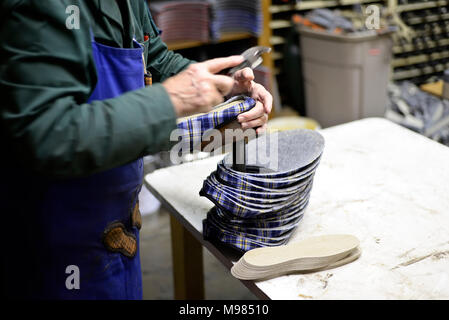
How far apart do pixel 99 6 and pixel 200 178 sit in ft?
2.63

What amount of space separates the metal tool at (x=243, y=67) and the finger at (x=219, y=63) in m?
0.06

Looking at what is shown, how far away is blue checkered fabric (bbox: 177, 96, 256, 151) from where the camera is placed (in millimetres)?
1292

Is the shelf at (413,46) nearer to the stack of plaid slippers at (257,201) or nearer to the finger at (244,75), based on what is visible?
the stack of plaid slippers at (257,201)

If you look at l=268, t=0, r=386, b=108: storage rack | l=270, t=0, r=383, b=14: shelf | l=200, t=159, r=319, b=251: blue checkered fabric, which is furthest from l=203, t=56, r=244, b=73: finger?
l=270, t=0, r=383, b=14: shelf

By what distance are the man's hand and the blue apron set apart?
289 mm

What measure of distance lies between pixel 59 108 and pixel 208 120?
0.45 metres

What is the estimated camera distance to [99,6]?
1.06m

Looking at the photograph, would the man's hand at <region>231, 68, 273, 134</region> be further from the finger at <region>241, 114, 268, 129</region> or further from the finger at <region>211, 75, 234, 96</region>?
the finger at <region>211, 75, 234, 96</region>

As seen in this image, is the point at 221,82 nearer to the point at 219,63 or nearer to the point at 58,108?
the point at 219,63

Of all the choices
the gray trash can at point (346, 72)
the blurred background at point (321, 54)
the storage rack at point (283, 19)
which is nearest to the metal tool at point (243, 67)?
the blurred background at point (321, 54)

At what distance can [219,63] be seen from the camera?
1136mm

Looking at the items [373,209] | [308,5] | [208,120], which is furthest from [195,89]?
[308,5]

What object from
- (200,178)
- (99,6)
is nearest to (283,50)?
(200,178)

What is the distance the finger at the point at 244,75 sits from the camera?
4.30 feet
